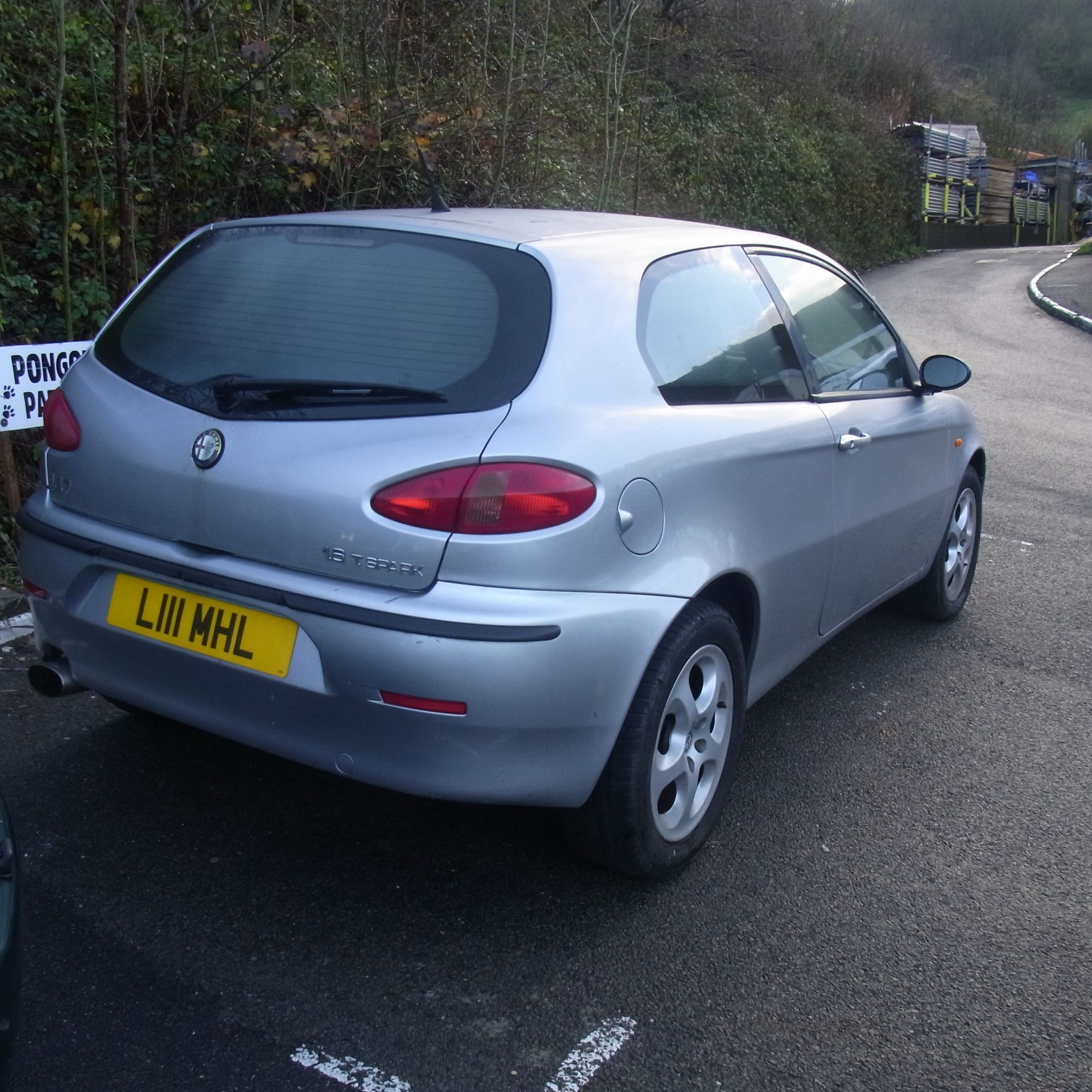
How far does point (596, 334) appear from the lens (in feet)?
9.30

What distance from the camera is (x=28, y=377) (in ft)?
15.5

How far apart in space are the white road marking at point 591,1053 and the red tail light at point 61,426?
1889 mm

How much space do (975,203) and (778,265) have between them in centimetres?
3988

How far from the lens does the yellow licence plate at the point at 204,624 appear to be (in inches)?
103

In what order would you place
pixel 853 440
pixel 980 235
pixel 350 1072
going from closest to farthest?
1. pixel 350 1072
2. pixel 853 440
3. pixel 980 235

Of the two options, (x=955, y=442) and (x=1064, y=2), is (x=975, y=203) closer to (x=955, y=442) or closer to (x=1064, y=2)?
(x=955, y=442)

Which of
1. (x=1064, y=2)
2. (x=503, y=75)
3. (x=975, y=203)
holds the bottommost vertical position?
(x=975, y=203)

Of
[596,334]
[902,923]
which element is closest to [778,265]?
[596,334]

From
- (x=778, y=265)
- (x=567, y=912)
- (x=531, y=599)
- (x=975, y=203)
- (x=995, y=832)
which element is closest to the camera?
(x=531, y=599)

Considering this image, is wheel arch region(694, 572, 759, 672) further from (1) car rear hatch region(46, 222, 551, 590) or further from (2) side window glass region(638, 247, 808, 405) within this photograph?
(1) car rear hatch region(46, 222, 551, 590)

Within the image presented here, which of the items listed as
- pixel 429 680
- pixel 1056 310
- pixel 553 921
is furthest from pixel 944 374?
pixel 1056 310

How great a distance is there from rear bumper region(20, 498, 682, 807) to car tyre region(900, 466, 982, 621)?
8.39ft

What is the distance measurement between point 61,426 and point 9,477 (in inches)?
87.9

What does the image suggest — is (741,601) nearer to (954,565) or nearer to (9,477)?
(954,565)
